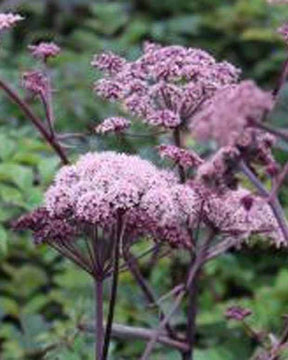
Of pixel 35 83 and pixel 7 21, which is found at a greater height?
pixel 7 21

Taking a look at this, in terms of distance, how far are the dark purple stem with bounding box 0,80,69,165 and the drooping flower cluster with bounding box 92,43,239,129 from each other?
171 millimetres

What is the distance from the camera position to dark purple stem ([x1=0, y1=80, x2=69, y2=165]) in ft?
7.08

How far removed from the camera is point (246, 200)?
172 cm

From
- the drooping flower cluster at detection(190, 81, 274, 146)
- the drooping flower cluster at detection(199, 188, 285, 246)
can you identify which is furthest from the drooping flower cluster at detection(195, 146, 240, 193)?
the drooping flower cluster at detection(199, 188, 285, 246)

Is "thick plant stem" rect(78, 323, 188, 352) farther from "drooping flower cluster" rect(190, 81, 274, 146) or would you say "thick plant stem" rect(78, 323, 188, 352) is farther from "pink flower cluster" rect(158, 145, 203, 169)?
"drooping flower cluster" rect(190, 81, 274, 146)

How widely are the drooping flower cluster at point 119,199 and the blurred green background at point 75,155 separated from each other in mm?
298

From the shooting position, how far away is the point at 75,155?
2.71m

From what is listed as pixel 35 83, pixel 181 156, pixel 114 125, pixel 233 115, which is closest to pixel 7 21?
pixel 35 83

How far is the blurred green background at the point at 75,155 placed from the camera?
271 cm

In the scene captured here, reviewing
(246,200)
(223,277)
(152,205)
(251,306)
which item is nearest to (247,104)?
(246,200)

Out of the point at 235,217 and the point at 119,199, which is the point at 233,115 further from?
the point at 235,217

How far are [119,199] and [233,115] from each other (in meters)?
0.36

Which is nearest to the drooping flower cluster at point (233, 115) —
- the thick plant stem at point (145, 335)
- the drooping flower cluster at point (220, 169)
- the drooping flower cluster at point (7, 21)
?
the drooping flower cluster at point (220, 169)

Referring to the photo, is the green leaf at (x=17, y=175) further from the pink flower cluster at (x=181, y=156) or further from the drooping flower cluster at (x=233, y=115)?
the drooping flower cluster at (x=233, y=115)
